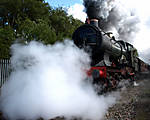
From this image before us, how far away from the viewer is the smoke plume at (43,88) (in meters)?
3.89

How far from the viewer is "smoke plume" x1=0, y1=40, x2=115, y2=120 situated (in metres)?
3.89

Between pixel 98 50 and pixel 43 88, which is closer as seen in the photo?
pixel 43 88

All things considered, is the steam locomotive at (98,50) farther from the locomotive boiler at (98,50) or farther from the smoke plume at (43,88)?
the smoke plume at (43,88)

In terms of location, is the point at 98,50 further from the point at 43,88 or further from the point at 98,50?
the point at 43,88

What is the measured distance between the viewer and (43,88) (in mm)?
4121

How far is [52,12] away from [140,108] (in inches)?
830

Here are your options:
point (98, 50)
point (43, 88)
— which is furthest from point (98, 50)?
point (43, 88)

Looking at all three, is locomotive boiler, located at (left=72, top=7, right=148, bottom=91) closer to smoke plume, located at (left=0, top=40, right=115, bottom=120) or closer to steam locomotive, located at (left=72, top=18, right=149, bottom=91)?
steam locomotive, located at (left=72, top=18, right=149, bottom=91)

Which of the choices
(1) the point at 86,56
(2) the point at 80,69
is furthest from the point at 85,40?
(2) the point at 80,69

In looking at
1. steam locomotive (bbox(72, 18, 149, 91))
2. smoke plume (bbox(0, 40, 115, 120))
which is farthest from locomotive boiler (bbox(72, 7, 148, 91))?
smoke plume (bbox(0, 40, 115, 120))

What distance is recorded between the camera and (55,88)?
427 centimetres

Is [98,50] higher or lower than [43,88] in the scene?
higher

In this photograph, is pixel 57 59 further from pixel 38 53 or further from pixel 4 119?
pixel 4 119

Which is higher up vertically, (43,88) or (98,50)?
(98,50)
